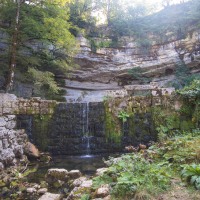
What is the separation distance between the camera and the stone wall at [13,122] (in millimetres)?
7072

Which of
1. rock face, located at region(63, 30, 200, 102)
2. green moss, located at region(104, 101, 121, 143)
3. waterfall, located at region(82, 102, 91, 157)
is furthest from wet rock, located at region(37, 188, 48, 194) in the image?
rock face, located at region(63, 30, 200, 102)

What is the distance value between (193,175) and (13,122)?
7503 mm

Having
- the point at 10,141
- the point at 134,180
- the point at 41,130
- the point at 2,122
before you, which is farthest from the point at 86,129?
the point at 134,180

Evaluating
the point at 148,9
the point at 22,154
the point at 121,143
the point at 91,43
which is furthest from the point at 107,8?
the point at 22,154

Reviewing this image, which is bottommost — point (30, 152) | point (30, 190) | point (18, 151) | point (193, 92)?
point (30, 190)

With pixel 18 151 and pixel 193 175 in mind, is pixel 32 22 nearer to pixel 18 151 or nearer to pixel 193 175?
Answer: pixel 18 151

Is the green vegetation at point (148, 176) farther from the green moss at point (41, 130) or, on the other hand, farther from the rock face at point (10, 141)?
the green moss at point (41, 130)

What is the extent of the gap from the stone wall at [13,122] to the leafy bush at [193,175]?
5.29 meters

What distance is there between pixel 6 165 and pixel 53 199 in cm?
319

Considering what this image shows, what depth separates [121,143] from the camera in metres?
9.53

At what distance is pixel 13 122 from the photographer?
8781mm

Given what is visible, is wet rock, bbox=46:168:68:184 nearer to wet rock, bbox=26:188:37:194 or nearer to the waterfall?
wet rock, bbox=26:188:37:194

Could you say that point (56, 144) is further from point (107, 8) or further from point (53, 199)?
point (107, 8)

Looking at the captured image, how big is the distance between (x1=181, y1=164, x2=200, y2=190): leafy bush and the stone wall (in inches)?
208
